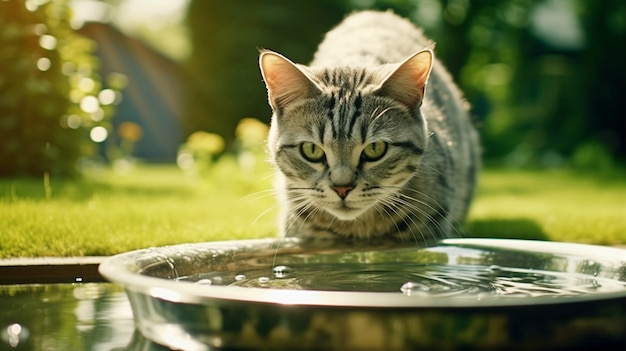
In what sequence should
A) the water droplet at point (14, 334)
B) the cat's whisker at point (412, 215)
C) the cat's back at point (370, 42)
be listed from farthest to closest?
the cat's back at point (370, 42) < the cat's whisker at point (412, 215) < the water droplet at point (14, 334)

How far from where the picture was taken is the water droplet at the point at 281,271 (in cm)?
220

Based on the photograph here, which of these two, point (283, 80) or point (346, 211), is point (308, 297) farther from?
point (283, 80)

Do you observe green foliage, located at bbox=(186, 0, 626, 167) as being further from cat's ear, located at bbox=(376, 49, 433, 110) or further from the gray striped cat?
cat's ear, located at bbox=(376, 49, 433, 110)

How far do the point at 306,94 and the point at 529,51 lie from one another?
10.8 meters

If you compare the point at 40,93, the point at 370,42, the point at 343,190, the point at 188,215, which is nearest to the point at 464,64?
the point at 40,93

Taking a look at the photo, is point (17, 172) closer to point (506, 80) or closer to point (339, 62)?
point (339, 62)

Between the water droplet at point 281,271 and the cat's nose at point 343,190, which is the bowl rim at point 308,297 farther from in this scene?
the cat's nose at point 343,190

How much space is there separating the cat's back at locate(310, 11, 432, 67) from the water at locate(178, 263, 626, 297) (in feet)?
3.29

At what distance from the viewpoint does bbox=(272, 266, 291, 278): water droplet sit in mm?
2201

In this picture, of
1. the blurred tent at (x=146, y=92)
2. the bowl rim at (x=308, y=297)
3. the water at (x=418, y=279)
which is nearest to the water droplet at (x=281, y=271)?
the water at (x=418, y=279)

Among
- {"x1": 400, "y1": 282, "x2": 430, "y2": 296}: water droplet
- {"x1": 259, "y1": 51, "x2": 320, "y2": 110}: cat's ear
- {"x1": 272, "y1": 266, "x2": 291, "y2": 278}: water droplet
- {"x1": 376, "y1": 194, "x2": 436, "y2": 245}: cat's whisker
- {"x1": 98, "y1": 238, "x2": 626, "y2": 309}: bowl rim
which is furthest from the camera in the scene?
{"x1": 376, "y1": 194, "x2": 436, "y2": 245}: cat's whisker

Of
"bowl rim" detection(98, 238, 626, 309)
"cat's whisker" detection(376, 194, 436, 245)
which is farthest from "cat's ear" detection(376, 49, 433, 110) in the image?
"bowl rim" detection(98, 238, 626, 309)

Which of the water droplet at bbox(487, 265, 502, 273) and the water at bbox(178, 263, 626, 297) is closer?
the water at bbox(178, 263, 626, 297)

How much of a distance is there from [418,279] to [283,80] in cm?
80
